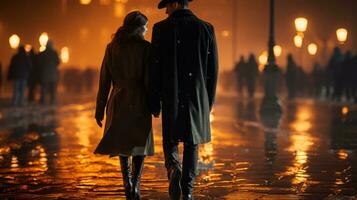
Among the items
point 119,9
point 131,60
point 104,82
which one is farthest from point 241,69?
point 119,9

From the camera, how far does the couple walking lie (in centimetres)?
670

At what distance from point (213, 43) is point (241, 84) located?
35.0 m

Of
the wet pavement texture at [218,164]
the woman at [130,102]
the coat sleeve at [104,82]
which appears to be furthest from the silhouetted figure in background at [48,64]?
the woman at [130,102]

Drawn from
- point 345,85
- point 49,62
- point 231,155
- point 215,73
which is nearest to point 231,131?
point 231,155

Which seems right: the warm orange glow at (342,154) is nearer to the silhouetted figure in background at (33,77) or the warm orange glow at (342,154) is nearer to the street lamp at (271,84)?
the street lamp at (271,84)

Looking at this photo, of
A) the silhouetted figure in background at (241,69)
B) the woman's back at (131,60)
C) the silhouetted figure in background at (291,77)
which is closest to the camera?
the woman's back at (131,60)

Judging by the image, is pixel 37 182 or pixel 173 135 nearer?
pixel 173 135

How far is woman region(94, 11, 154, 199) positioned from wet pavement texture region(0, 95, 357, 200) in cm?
60

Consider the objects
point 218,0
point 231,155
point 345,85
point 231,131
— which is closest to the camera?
point 231,155

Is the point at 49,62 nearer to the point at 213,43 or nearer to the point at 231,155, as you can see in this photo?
the point at 231,155

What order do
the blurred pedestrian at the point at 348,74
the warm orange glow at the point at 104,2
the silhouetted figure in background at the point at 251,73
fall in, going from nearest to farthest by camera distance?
the blurred pedestrian at the point at 348,74 → the silhouetted figure in background at the point at 251,73 → the warm orange glow at the point at 104,2

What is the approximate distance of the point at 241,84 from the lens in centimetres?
4166

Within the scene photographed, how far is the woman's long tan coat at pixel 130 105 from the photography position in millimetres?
7105

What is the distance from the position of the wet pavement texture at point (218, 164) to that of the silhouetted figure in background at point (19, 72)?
789 centimetres
